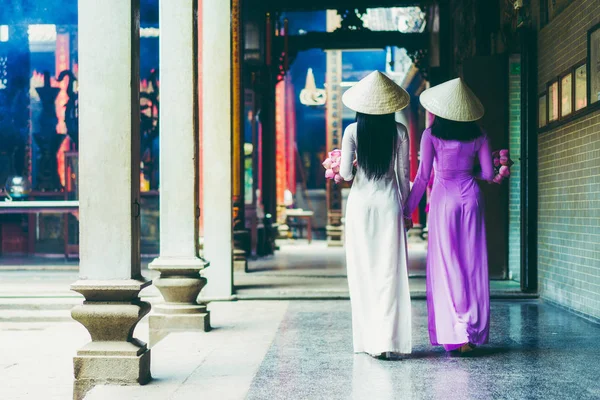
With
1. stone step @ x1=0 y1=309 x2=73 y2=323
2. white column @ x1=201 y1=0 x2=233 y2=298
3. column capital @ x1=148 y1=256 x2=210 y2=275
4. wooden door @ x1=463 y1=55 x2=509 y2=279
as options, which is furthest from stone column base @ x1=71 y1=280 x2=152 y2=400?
wooden door @ x1=463 y1=55 x2=509 y2=279

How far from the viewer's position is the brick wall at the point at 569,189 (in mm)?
5797

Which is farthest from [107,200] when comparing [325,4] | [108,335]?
[325,4]

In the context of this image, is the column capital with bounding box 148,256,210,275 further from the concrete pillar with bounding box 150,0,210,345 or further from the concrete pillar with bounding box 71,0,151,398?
the concrete pillar with bounding box 71,0,151,398

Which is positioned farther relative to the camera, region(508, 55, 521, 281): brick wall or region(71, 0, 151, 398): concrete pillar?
region(508, 55, 521, 281): brick wall

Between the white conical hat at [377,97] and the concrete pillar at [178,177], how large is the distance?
137 cm

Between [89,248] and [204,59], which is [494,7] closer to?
[204,59]

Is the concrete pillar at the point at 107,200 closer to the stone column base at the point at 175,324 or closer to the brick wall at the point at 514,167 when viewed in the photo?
the stone column base at the point at 175,324

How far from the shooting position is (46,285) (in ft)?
26.8

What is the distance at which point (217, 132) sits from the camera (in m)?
6.80

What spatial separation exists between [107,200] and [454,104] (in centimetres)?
212

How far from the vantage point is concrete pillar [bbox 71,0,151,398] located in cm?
365

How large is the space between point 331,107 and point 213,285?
1090cm

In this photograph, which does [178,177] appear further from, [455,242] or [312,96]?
[312,96]

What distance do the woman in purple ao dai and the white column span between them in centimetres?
250
